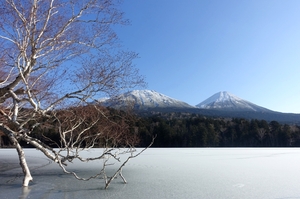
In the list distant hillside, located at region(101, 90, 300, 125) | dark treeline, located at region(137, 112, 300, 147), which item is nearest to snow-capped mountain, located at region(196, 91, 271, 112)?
distant hillside, located at region(101, 90, 300, 125)

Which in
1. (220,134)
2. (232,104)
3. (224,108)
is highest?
(232,104)

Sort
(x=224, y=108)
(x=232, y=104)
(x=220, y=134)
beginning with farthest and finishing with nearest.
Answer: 1. (x=232, y=104)
2. (x=224, y=108)
3. (x=220, y=134)

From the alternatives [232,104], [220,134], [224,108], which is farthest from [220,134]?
[232,104]

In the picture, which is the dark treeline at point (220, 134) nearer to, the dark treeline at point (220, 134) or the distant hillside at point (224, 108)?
the dark treeline at point (220, 134)

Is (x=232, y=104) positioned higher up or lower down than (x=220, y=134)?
higher up

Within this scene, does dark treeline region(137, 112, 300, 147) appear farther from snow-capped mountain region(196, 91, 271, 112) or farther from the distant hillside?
snow-capped mountain region(196, 91, 271, 112)

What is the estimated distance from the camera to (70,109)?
7.51m

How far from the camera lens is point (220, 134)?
47969mm

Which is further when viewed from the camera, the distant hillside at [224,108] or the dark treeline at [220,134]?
the distant hillside at [224,108]

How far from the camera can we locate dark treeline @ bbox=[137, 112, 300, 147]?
140ft

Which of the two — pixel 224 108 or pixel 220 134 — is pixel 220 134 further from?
pixel 224 108

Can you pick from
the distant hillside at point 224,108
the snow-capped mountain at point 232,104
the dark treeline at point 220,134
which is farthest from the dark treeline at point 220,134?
the snow-capped mountain at point 232,104

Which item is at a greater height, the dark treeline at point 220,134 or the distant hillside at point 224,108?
the distant hillside at point 224,108

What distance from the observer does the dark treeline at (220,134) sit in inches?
1683
